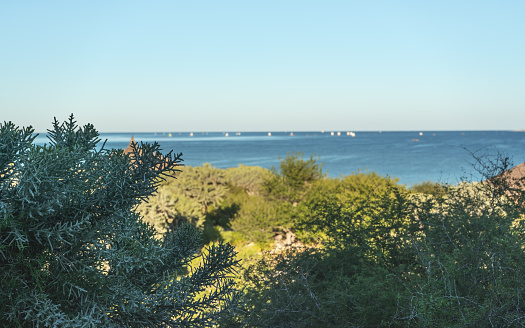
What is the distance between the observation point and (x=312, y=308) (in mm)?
6508

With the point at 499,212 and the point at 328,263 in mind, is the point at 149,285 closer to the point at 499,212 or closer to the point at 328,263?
the point at 328,263

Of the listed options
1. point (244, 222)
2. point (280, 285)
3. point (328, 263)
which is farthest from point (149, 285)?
point (244, 222)

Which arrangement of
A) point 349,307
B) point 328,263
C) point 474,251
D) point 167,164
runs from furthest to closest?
point 328,263 → point 349,307 → point 474,251 → point 167,164

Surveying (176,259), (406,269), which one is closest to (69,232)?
(176,259)

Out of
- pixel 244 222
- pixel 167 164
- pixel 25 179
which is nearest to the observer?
pixel 25 179

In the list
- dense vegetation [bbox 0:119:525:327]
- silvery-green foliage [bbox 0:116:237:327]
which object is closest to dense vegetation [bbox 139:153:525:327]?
dense vegetation [bbox 0:119:525:327]

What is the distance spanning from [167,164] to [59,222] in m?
0.57

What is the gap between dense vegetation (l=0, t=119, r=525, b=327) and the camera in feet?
6.89

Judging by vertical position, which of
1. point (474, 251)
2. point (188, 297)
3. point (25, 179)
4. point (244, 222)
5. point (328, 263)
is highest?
point (25, 179)

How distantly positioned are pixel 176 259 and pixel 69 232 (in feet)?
3.40

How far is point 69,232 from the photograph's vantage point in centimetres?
211

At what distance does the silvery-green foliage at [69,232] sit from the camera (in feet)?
6.72

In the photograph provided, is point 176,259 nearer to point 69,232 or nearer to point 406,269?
point 69,232

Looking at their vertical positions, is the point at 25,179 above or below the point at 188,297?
above
